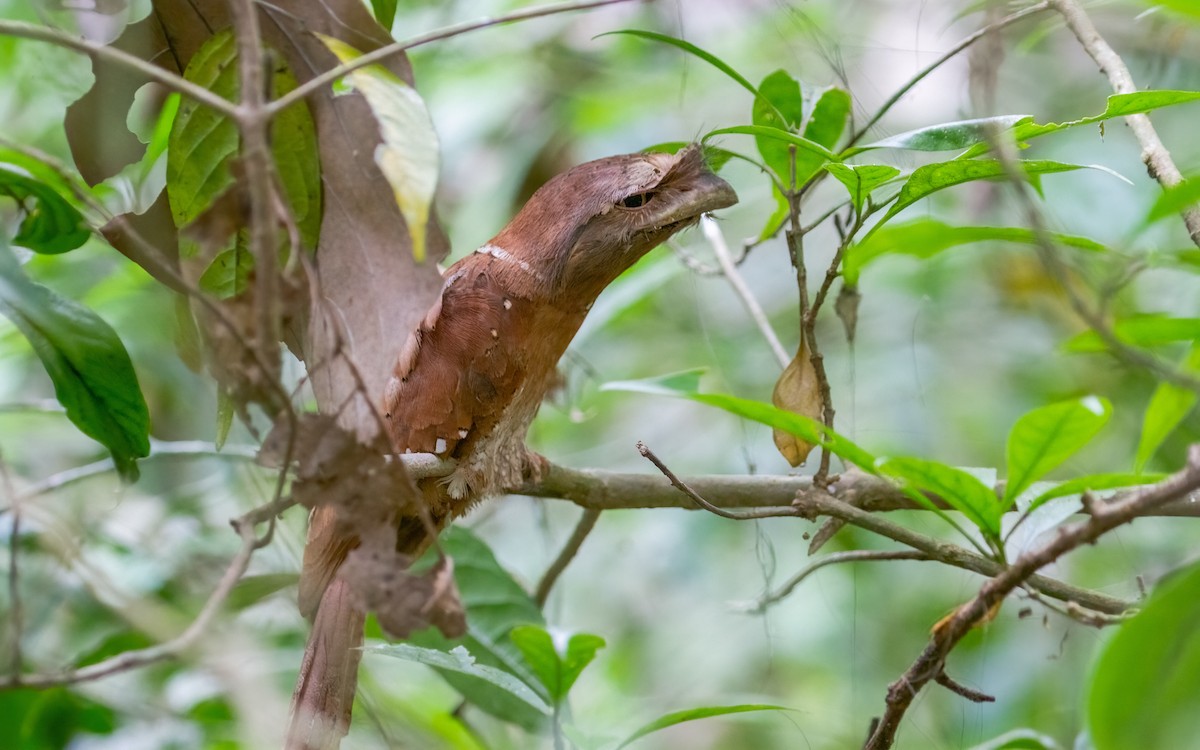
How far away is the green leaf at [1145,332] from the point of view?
972 mm

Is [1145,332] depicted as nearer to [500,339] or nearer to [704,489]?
[704,489]

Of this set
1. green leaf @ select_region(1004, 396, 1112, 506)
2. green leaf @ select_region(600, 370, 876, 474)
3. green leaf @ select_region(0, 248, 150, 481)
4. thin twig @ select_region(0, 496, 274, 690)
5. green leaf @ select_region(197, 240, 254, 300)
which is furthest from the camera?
green leaf @ select_region(197, 240, 254, 300)

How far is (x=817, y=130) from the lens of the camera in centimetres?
166

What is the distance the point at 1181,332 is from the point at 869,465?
0.33 m

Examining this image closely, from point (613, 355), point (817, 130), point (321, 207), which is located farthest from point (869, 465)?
point (613, 355)

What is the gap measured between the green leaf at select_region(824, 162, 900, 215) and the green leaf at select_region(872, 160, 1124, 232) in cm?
3

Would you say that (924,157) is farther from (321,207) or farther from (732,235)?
(732,235)

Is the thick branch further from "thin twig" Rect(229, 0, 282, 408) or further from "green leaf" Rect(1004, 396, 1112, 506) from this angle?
"thin twig" Rect(229, 0, 282, 408)

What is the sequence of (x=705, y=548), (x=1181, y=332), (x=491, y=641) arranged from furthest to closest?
(x=705, y=548)
(x=491, y=641)
(x=1181, y=332)

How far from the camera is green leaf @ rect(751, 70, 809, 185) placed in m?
1.58

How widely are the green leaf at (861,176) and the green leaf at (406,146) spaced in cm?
51

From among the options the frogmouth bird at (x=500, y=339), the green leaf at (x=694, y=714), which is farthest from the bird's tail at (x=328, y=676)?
the green leaf at (x=694, y=714)

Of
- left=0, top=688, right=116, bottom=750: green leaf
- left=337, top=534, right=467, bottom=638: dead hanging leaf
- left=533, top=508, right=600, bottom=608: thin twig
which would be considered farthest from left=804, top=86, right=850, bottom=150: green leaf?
left=0, top=688, right=116, bottom=750: green leaf

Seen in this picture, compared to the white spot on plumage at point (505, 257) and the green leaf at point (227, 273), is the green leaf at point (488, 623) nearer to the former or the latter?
the white spot on plumage at point (505, 257)
